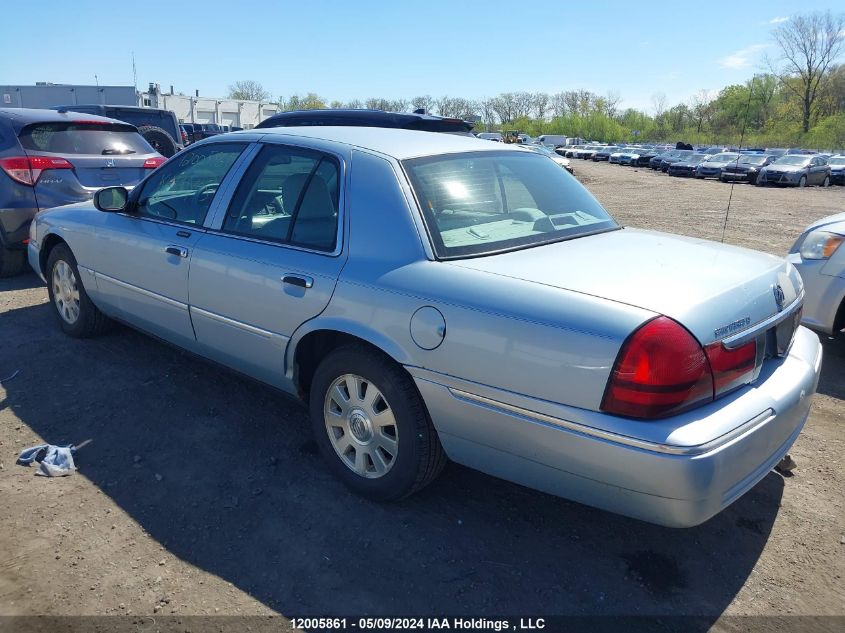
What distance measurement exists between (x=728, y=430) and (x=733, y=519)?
1004mm

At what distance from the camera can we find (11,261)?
6.95 m

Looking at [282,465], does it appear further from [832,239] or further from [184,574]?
[832,239]

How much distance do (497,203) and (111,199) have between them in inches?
110

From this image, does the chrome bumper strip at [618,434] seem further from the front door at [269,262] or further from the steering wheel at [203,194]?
the steering wheel at [203,194]

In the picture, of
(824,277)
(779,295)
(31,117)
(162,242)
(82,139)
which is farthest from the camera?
(82,139)

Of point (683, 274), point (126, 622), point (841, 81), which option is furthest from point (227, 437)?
point (841, 81)

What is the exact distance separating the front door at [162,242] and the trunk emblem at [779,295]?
2867 mm

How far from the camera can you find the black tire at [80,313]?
4.88 m

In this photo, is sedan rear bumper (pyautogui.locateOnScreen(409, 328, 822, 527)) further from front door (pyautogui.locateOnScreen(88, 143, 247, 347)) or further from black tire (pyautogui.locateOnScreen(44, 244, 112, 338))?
black tire (pyautogui.locateOnScreen(44, 244, 112, 338))

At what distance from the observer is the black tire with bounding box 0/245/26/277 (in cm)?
685

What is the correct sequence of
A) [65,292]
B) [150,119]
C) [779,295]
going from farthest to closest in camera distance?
[150,119]
[65,292]
[779,295]

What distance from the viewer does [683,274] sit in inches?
105

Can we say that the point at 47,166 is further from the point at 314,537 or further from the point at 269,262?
the point at 314,537

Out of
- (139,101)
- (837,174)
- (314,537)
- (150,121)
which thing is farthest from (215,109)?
(314,537)
